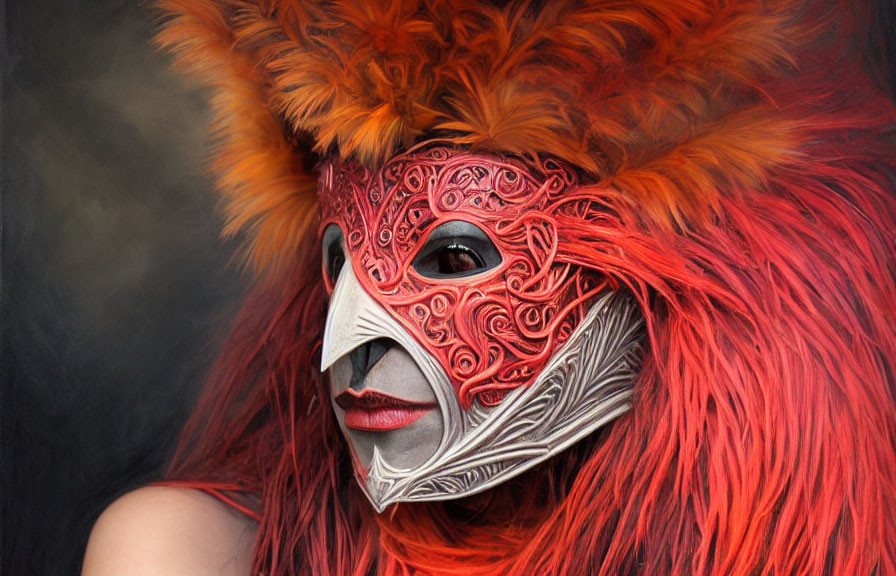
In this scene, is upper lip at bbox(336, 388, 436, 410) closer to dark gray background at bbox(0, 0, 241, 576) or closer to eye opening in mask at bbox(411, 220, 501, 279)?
eye opening in mask at bbox(411, 220, 501, 279)

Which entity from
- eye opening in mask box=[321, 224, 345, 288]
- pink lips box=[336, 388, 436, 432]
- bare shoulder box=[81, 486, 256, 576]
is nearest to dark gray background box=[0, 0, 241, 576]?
bare shoulder box=[81, 486, 256, 576]

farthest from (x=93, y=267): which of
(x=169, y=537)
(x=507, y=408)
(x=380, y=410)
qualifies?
(x=507, y=408)

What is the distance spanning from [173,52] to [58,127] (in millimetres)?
258

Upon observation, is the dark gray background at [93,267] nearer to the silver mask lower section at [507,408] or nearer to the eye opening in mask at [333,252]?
the eye opening in mask at [333,252]

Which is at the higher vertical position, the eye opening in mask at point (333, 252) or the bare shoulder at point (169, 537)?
the eye opening in mask at point (333, 252)

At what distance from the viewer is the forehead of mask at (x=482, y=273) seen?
1208mm

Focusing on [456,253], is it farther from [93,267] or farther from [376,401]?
[93,267]

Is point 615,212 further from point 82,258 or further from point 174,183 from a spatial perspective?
point 82,258

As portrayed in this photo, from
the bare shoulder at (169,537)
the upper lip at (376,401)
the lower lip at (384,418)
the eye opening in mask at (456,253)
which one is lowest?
the bare shoulder at (169,537)

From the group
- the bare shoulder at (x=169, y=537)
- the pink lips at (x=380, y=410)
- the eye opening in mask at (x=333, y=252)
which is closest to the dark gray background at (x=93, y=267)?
the bare shoulder at (x=169, y=537)

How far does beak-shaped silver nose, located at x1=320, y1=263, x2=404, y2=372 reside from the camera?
1.23 m

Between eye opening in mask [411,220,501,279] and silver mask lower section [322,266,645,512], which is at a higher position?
eye opening in mask [411,220,501,279]

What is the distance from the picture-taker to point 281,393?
151 centimetres

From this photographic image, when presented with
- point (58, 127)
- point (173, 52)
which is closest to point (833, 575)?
point (173, 52)
